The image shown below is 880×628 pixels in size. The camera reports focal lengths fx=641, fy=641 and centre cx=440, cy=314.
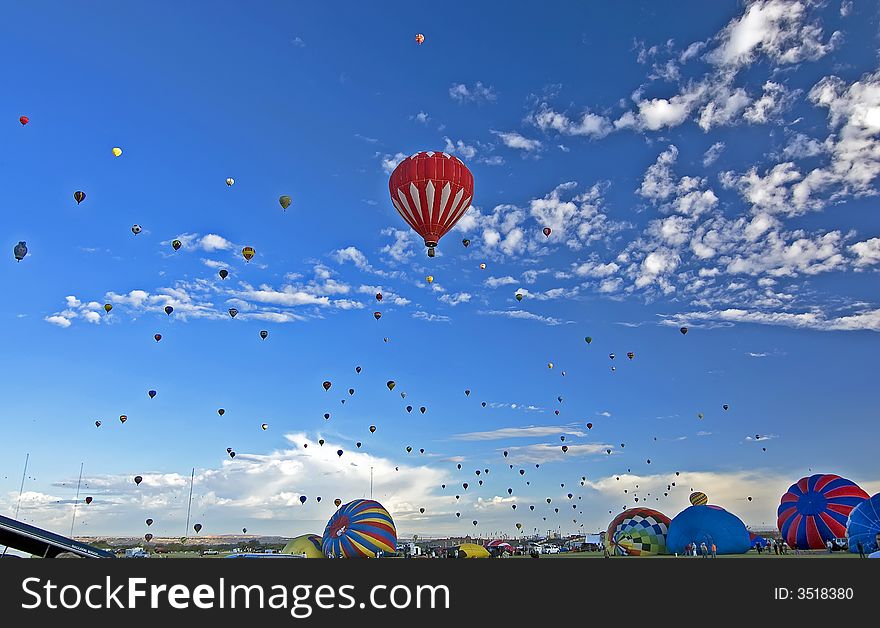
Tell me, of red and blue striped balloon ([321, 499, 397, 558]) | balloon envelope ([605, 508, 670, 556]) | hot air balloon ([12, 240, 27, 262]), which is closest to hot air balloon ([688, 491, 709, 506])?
balloon envelope ([605, 508, 670, 556])

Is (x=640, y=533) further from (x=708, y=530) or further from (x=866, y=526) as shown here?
(x=866, y=526)

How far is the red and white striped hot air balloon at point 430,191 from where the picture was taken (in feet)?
72.4

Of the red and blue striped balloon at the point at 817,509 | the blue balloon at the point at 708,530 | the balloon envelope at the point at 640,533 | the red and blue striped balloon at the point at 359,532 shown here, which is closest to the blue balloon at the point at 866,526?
the red and blue striped balloon at the point at 817,509

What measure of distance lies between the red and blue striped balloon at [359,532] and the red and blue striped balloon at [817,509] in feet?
61.3

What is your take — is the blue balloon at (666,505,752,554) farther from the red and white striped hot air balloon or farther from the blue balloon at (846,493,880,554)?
the red and white striped hot air balloon

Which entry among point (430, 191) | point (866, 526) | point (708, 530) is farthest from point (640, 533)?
point (430, 191)

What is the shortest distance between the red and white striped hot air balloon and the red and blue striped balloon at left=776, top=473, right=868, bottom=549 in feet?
70.3

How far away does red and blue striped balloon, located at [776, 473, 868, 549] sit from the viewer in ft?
93.1

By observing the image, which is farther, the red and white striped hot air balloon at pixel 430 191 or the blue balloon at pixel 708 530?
the blue balloon at pixel 708 530

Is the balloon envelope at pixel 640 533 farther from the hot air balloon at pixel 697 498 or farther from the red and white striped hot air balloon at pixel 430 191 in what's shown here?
the red and white striped hot air balloon at pixel 430 191
